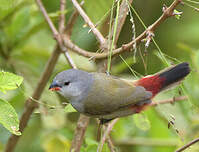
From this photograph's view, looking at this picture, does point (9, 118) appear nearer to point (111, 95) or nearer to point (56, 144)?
point (111, 95)

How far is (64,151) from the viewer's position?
3.14 metres

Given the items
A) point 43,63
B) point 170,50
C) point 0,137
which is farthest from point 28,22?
point 170,50

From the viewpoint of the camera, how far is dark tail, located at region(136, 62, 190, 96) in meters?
2.11

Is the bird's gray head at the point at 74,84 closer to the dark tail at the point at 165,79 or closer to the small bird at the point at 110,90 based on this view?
the small bird at the point at 110,90

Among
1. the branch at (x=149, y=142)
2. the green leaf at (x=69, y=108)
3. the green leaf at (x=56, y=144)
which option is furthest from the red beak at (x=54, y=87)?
the branch at (x=149, y=142)

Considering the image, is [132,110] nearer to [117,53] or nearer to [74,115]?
[117,53]

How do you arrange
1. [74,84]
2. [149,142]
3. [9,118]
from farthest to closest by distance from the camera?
[149,142] → [74,84] → [9,118]

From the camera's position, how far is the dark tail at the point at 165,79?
6.91 feet

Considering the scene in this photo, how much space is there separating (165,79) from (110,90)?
30 centimetres

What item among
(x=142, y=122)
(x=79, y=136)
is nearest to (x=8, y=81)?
(x=79, y=136)

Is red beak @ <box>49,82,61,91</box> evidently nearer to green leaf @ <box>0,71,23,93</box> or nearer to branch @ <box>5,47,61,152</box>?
green leaf @ <box>0,71,23,93</box>

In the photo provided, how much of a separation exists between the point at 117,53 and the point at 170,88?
47 cm

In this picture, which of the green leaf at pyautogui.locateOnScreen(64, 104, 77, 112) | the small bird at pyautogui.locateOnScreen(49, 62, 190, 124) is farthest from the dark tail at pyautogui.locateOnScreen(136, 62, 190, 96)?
the green leaf at pyautogui.locateOnScreen(64, 104, 77, 112)

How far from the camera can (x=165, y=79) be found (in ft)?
7.23
